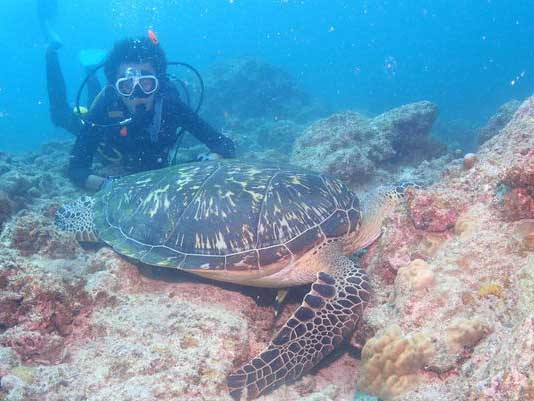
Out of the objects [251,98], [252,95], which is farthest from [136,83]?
[252,95]

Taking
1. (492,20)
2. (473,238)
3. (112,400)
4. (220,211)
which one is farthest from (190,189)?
(492,20)

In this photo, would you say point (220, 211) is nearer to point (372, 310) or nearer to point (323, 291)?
point (323, 291)

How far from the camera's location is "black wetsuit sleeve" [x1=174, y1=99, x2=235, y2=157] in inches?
254

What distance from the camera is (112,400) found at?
2.18m

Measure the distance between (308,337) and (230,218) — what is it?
1450 millimetres

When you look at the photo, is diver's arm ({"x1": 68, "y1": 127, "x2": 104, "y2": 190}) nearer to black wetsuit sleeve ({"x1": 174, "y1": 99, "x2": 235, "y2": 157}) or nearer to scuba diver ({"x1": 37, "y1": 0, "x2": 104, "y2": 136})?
black wetsuit sleeve ({"x1": 174, "y1": 99, "x2": 235, "y2": 157})

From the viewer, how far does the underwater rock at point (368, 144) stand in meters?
6.75

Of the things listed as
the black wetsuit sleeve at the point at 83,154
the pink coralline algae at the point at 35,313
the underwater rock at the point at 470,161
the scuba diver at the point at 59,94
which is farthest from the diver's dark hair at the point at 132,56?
the underwater rock at the point at 470,161

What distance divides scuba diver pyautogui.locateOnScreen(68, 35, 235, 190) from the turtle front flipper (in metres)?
4.32

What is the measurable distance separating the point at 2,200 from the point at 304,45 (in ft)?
351

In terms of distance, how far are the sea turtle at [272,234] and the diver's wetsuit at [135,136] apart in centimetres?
219

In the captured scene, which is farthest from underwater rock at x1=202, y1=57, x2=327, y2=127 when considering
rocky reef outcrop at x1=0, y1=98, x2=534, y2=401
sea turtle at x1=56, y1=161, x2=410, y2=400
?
rocky reef outcrop at x1=0, y1=98, x2=534, y2=401

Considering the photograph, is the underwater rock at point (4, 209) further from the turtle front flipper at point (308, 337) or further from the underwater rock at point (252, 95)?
the underwater rock at point (252, 95)

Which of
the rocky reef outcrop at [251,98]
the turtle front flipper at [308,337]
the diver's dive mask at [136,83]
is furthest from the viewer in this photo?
the rocky reef outcrop at [251,98]
